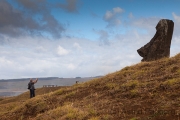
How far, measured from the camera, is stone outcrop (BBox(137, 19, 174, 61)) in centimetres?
2721

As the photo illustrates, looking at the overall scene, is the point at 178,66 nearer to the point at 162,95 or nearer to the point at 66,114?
the point at 162,95

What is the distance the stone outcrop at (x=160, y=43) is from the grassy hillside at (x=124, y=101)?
5.08 meters

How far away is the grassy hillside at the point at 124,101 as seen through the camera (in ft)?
37.0

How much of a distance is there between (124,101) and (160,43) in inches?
600

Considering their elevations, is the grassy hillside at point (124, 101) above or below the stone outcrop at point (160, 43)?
below

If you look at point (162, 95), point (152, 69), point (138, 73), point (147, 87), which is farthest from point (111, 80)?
point (162, 95)

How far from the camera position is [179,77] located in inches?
611

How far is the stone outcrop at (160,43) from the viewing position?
89.3 ft

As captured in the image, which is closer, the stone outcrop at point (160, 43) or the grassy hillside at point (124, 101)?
the grassy hillside at point (124, 101)

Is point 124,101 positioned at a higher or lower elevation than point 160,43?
lower

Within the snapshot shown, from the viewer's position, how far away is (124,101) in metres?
14.0

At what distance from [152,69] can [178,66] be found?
2.41 metres

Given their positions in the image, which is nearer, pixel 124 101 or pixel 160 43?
pixel 124 101

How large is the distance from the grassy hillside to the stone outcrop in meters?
5.08
